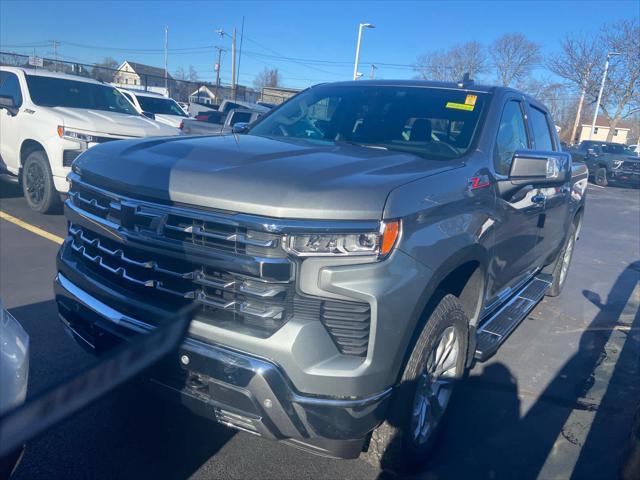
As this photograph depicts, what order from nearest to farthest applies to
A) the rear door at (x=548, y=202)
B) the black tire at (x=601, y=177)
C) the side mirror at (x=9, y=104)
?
the rear door at (x=548, y=202) → the side mirror at (x=9, y=104) → the black tire at (x=601, y=177)

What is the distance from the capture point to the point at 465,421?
338 cm

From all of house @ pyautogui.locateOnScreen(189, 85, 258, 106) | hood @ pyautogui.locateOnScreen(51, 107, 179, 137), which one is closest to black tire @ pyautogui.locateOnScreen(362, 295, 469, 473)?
hood @ pyautogui.locateOnScreen(51, 107, 179, 137)

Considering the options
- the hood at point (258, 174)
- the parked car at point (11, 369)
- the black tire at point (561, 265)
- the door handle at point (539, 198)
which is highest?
the hood at point (258, 174)

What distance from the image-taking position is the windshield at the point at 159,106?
15.2 meters

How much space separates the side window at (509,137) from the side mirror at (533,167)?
13cm

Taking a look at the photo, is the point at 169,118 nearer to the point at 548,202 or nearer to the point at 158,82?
the point at 548,202

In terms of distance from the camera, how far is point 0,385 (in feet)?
5.88

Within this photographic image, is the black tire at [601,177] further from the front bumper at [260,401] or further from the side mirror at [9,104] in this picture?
the front bumper at [260,401]

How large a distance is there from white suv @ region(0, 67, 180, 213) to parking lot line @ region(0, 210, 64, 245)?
0.34 m

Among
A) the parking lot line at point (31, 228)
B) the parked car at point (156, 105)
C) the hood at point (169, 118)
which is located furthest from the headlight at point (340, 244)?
the parked car at point (156, 105)

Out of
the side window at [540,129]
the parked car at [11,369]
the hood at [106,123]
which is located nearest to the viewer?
the parked car at [11,369]

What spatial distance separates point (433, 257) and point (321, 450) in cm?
96

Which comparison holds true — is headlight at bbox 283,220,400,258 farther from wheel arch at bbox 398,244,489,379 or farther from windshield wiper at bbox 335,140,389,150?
windshield wiper at bbox 335,140,389,150

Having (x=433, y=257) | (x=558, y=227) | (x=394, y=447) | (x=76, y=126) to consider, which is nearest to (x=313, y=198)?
(x=433, y=257)
